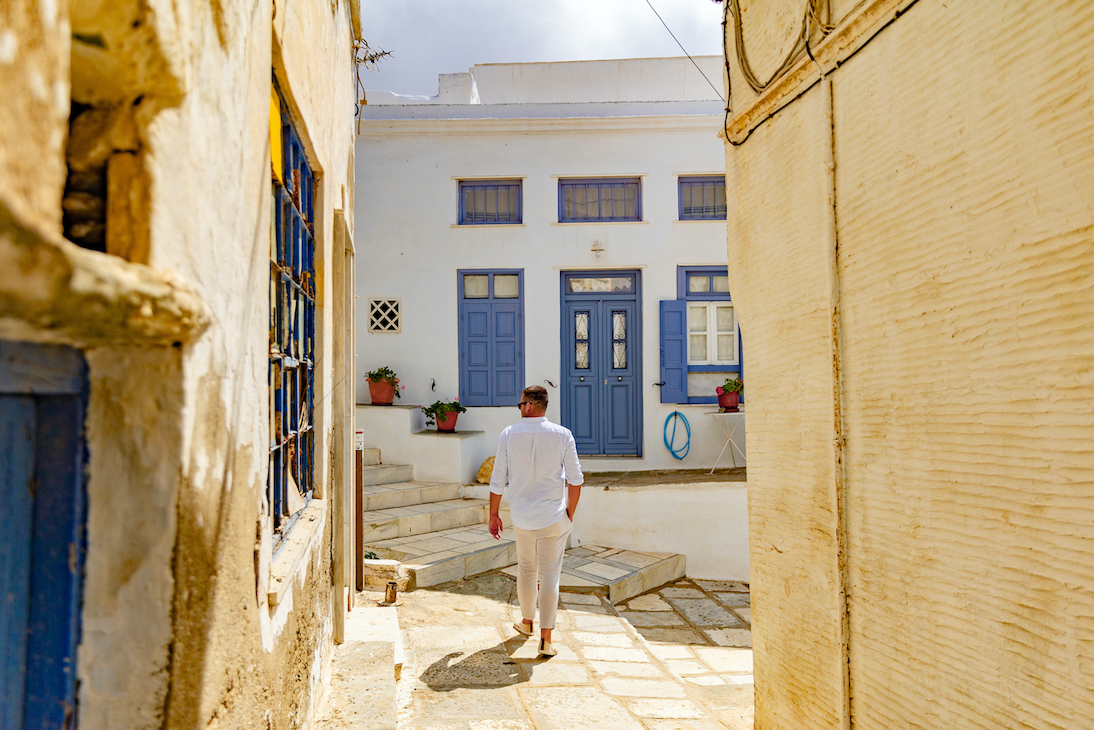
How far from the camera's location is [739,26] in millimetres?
3359

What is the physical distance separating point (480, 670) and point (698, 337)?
22.8ft

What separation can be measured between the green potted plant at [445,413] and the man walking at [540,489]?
5.11 meters

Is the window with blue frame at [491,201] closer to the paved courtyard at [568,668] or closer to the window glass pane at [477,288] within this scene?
the window glass pane at [477,288]

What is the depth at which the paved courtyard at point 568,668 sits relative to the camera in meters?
3.62

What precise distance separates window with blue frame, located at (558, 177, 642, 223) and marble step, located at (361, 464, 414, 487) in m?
4.30

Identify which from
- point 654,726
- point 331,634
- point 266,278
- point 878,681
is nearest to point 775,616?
point 878,681

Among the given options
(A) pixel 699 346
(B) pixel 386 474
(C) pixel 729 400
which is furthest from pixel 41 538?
(A) pixel 699 346

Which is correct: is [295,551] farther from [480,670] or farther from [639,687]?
[639,687]

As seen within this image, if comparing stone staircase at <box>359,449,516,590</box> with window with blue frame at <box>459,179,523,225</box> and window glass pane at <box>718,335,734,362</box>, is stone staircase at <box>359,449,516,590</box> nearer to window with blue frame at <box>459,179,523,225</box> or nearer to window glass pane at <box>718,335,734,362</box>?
window with blue frame at <box>459,179,523,225</box>

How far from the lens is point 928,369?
2.12 m

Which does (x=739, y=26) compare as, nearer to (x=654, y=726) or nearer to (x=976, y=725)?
(x=976, y=725)

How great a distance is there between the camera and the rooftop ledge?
727 mm

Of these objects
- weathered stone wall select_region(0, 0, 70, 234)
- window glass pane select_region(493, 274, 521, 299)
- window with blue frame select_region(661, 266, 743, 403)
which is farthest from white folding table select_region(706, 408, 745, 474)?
weathered stone wall select_region(0, 0, 70, 234)

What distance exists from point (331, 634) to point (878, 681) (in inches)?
103
